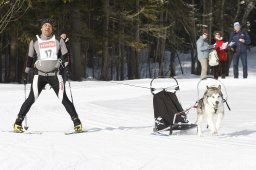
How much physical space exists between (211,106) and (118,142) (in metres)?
1.64

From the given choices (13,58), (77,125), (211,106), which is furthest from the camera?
(13,58)

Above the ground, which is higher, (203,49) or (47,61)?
(203,49)

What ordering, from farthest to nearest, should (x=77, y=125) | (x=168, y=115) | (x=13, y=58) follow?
(x=13, y=58) → (x=77, y=125) → (x=168, y=115)

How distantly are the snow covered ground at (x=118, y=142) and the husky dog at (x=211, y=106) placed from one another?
227mm

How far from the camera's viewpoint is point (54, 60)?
33.0 ft

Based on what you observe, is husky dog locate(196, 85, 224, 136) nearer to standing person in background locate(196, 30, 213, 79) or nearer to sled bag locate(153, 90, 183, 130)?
sled bag locate(153, 90, 183, 130)

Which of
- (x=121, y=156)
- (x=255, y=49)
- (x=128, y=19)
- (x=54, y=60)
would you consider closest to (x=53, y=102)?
(x=54, y=60)

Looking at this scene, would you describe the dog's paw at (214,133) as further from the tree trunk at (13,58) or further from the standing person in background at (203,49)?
the tree trunk at (13,58)

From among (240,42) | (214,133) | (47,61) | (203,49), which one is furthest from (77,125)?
(240,42)

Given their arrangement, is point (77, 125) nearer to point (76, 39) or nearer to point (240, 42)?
point (240, 42)

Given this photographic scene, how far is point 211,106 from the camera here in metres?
9.42

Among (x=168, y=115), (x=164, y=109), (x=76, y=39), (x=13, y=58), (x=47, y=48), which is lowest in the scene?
(x=168, y=115)

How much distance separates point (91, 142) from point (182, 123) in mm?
1739

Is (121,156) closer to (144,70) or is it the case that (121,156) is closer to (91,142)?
(91,142)
